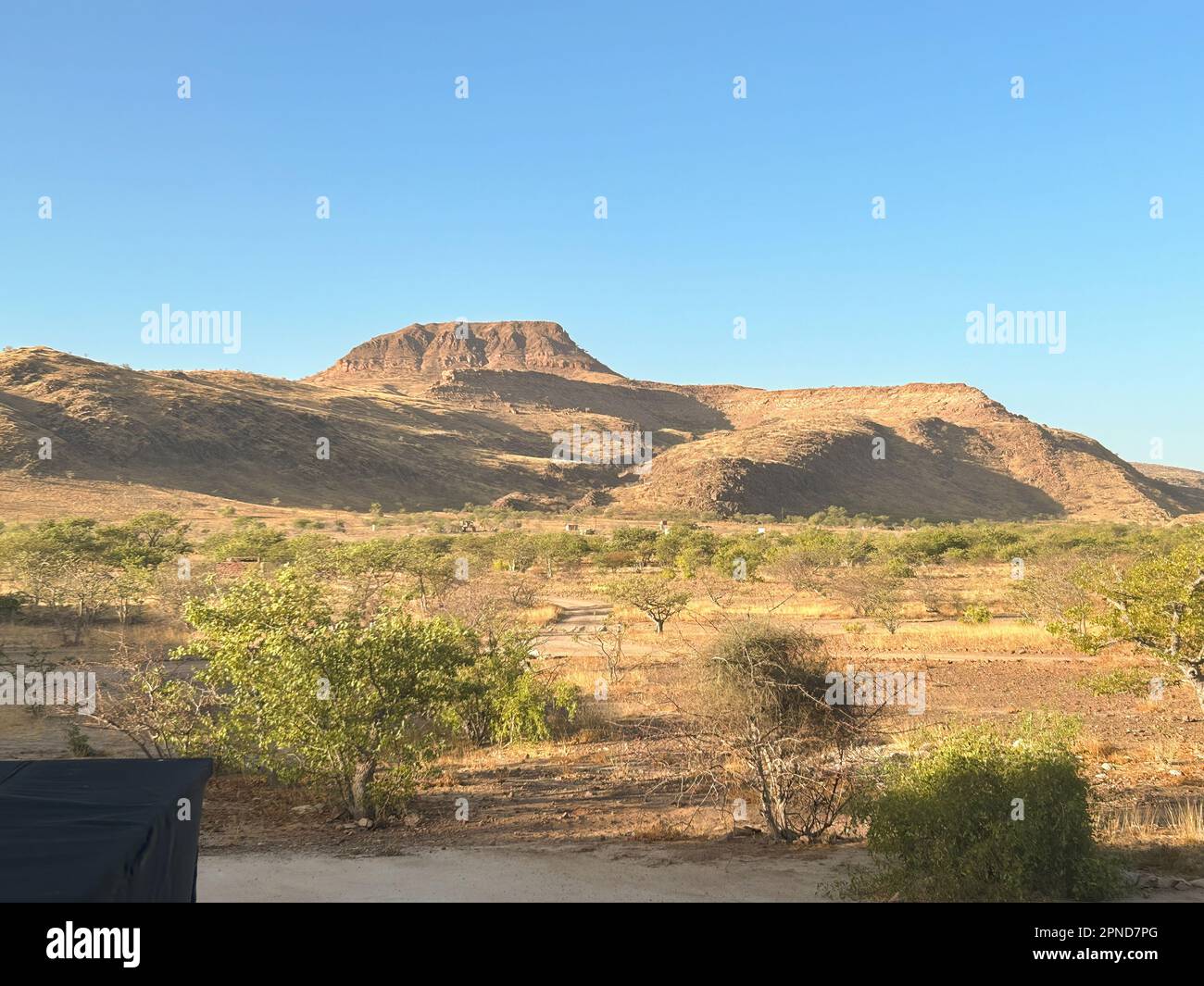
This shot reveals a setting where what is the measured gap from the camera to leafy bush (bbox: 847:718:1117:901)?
7254mm

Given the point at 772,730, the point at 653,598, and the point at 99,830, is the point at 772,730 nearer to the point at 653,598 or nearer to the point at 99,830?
the point at 99,830

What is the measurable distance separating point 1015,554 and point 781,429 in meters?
84.3

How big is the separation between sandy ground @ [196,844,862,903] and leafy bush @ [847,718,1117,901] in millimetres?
858

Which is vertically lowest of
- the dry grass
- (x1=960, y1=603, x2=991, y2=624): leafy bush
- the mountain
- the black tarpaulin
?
the dry grass

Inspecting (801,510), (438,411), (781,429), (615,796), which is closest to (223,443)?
(438,411)

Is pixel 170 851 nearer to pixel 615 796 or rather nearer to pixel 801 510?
pixel 615 796

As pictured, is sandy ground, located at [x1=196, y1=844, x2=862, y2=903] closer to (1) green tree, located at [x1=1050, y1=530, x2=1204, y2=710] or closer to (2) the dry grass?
(2) the dry grass

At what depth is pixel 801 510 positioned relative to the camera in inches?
4272

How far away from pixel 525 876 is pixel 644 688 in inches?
418

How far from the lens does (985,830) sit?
761cm

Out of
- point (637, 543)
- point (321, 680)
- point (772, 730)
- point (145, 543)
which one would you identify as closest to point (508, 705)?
point (321, 680)

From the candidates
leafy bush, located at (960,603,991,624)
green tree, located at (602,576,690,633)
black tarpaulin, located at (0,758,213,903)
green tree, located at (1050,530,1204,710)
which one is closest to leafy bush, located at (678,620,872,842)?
green tree, located at (1050,530,1204,710)

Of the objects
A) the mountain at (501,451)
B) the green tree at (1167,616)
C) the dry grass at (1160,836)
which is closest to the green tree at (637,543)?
the green tree at (1167,616)
